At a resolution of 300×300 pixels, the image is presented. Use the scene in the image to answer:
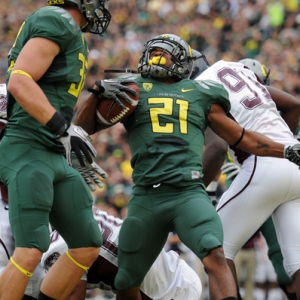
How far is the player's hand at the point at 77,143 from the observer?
4.05 metres

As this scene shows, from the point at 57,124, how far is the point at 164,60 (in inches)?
40.1

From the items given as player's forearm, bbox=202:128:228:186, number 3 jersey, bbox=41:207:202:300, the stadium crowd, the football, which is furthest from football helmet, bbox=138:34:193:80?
the stadium crowd

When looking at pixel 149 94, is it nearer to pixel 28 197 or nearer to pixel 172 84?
pixel 172 84

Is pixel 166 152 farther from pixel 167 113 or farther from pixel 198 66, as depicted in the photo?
pixel 198 66

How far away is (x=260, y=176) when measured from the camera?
511 centimetres

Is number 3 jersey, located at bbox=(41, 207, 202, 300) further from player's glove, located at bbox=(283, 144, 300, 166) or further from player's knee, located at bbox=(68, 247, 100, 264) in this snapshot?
player's glove, located at bbox=(283, 144, 300, 166)

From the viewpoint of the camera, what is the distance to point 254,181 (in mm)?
5125

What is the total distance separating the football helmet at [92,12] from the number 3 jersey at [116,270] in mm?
1340

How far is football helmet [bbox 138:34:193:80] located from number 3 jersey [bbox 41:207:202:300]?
43.4 inches

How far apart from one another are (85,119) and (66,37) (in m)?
0.66

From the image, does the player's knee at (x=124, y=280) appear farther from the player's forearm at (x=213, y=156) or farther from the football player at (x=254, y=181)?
the player's forearm at (x=213, y=156)

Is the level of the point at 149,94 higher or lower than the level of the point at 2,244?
higher

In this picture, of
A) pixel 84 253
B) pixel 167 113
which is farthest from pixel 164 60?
pixel 84 253

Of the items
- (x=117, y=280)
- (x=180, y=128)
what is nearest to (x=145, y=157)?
(x=180, y=128)
